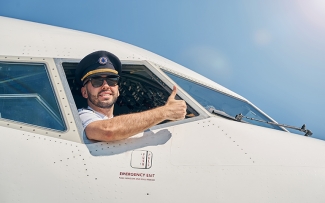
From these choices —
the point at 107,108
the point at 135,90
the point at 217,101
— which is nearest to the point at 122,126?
the point at 107,108

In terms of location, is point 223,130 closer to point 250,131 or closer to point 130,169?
point 250,131

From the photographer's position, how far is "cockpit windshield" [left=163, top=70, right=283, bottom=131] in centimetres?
496

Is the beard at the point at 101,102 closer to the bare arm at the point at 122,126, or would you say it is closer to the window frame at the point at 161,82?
the window frame at the point at 161,82

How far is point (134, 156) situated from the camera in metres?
3.84

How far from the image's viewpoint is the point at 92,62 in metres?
4.52

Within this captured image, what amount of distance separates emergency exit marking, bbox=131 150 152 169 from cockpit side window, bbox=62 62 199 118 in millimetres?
1193

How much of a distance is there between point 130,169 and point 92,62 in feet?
5.03

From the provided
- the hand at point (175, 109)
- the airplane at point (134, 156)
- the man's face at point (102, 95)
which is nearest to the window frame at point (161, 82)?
the airplane at point (134, 156)

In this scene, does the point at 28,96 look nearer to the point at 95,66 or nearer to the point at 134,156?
the point at 95,66

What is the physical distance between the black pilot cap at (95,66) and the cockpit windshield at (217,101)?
0.87 metres

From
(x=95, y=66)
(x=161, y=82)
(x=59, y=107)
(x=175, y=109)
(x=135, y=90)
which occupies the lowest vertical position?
(x=175, y=109)

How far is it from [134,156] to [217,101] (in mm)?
2103

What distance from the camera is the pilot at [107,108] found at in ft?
12.7

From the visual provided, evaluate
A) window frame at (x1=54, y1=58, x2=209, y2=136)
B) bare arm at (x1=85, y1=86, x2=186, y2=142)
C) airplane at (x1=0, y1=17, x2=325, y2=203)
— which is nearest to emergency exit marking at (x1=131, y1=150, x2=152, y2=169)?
airplane at (x1=0, y1=17, x2=325, y2=203)
